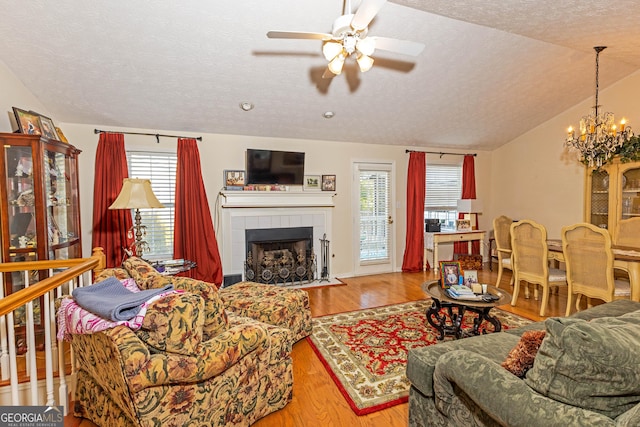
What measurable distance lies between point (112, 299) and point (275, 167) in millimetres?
3270

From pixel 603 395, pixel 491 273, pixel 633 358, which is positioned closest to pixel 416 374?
pixel 603 395

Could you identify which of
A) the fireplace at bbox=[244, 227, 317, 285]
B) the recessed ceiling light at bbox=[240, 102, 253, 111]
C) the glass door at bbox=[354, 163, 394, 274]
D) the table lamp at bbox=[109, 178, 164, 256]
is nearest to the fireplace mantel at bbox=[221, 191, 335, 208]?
the fireplace at bbox=[244, 227, 317, 285]

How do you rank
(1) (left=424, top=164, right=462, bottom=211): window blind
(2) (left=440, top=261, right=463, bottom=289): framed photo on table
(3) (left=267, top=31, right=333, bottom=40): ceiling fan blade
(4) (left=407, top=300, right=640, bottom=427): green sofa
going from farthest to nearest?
(1) (left=424, top=164, right=462, bottom=211): window blind → (2) (left=440, top=261, right=463, bottom=289): framed photo on table → (3) (left=267, top=31, right=333, bottom=40): ceiling fan blade → (4) (left=407, top=300, right=640, bottom=427): green sofa

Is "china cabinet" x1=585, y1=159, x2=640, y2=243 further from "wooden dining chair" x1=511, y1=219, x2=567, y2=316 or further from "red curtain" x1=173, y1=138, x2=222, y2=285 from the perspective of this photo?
"red curtain" x1=173, y1=138, x2=222, y2=285

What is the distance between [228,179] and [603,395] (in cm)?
428

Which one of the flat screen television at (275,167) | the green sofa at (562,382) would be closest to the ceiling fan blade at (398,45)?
the green sofa at (562,382)

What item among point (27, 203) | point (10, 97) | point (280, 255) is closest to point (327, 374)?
point (280, 255)

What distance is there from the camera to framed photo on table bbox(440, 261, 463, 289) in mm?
2865

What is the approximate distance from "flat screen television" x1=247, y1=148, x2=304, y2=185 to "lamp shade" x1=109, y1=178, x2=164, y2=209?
1702 millimetres

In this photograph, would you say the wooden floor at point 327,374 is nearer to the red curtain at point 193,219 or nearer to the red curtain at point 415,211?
the red curtain at point 415,211

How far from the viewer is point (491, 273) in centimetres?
556

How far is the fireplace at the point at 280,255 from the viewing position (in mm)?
4688

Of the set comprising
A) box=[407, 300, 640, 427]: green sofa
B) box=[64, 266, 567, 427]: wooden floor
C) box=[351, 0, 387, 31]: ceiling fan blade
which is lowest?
box=[64, 266, 567, 427]: wooden floor

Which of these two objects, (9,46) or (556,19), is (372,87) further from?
(9,46)
